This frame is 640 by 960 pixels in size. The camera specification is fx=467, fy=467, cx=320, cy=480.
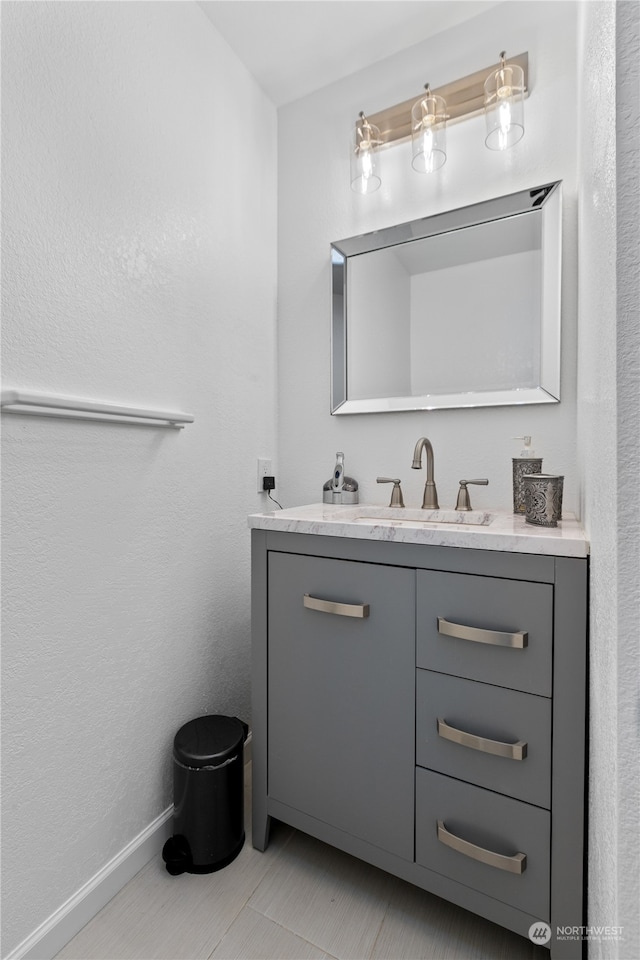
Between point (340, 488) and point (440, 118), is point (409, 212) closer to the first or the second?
point (440, 118)

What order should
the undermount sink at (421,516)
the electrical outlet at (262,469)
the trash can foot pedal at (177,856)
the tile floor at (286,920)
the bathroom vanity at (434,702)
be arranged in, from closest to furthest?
the bathroom vanity at (434,702)
the tile floor at (286,920)
the trash can foot pedal at (177,856)
the undermount sink at (421,516)
the electrical outlet at (262,469)

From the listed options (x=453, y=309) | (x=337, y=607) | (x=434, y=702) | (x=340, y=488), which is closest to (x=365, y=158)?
(x=453, y=309)

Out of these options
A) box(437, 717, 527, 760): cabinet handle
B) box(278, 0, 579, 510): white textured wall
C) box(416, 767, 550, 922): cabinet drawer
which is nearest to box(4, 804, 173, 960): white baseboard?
box(416, 767, 550, 922): cabinet drawer

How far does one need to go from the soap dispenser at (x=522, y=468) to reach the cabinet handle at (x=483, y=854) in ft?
2.58

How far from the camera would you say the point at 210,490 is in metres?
1.50

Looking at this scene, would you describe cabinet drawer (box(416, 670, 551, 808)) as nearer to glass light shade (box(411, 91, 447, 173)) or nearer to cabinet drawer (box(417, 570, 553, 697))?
cabinet drawer (box(417, 570, 553, 697))

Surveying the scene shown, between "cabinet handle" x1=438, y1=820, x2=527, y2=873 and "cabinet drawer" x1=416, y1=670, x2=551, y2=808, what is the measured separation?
114 millimetres

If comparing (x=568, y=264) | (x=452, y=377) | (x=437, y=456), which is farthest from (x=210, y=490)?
(x=568, y=264)

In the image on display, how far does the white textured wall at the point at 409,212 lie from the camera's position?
1.35 m

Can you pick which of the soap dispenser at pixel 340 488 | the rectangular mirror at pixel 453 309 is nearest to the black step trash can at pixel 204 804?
the soap dispenser at pixel 340 488

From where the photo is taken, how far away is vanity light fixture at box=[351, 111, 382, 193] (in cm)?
160

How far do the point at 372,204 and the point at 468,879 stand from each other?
6.33 feet

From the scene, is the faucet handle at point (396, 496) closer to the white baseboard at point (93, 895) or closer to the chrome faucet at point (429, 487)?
the chrome faucet at point (429, 487)

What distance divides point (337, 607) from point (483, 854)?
0.56 metres
